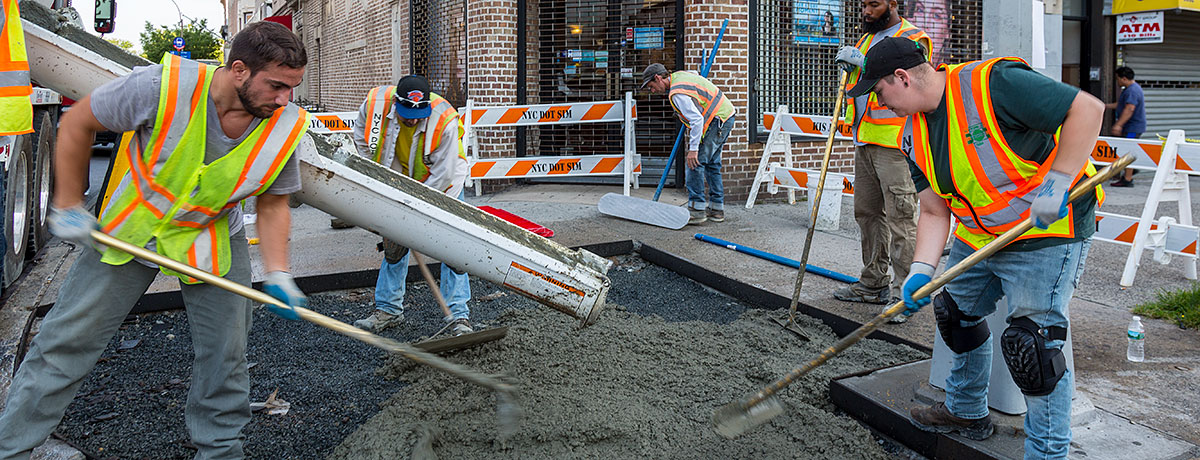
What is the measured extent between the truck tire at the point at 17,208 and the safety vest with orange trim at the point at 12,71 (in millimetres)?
1701

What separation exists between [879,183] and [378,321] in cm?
314

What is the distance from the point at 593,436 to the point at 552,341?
1264mm

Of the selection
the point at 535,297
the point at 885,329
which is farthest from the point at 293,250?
the point at 885,329

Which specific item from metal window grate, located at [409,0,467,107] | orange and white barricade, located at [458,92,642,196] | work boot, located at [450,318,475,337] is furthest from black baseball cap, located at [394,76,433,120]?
metal window grate, located at [409,0,467,107]

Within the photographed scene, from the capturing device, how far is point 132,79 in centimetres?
276

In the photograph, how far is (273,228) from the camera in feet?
10.2

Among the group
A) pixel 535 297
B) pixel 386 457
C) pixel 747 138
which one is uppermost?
pixel 747 138

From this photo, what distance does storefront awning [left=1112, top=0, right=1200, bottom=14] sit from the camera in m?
12.9

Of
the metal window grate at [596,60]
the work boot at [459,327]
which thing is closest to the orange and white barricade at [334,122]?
the metal window grate at [596,60]

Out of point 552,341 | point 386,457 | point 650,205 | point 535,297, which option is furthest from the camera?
point 650,205

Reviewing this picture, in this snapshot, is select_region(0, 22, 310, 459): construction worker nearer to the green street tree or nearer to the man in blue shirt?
the man in blue shirt

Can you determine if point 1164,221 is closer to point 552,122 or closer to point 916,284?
point 916,284

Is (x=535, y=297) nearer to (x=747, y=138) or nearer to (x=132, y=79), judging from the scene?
(x=132, y=79)

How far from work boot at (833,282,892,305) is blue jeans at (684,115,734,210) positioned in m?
3.01
